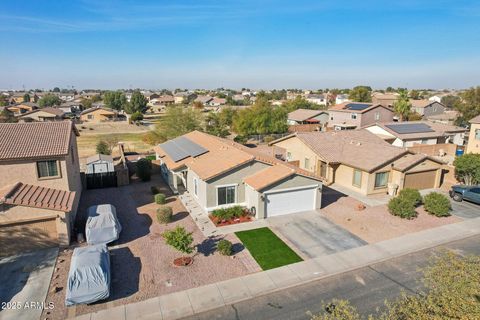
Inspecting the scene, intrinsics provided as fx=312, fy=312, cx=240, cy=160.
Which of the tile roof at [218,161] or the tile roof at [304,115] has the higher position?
the tile roof at [218,161]

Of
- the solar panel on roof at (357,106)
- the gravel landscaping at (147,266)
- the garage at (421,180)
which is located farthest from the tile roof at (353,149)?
the solar panel on roof at (357,106)

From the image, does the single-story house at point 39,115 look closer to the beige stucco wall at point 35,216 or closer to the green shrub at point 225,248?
the beige stucco wall at point 35,216

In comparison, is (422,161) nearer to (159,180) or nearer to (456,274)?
(456,274)

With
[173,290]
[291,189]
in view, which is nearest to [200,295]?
[173,290]

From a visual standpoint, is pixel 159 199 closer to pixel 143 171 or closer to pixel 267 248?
pixel 143 171

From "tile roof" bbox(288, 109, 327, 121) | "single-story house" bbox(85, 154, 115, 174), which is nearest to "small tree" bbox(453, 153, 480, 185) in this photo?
"single-story house" bbox(85, 154, 115, 174)

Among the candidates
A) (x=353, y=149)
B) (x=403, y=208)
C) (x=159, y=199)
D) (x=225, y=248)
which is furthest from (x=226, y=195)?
(x=353, y=149)
